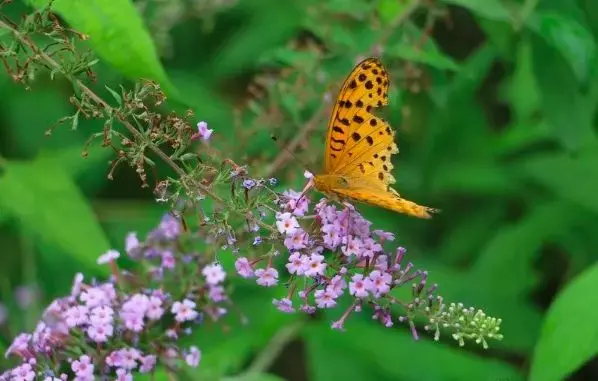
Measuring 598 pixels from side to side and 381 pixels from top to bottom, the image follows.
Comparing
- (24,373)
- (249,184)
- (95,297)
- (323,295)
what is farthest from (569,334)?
(24,373)

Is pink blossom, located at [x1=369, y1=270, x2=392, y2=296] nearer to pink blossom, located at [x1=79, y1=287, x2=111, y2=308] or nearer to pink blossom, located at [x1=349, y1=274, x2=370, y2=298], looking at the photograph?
pink blossom, located at [x1=349, y1=274, x2=370, y2=298]

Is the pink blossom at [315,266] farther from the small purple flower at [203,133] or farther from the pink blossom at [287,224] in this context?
the small purple flower at [203,133]

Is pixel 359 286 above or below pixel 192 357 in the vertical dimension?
above

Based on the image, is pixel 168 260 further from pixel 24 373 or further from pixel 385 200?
pixel 385 200

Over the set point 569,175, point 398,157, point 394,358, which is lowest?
point 394,358

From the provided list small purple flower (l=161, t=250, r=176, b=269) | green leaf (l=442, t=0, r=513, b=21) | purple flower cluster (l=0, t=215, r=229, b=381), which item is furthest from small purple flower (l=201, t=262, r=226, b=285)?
green leaf (l=442, t=0, r=513, b=21)

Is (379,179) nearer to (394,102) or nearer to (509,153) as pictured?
(394,102)

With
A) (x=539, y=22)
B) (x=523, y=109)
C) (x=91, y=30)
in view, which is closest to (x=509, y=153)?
(x=523, y=109)
